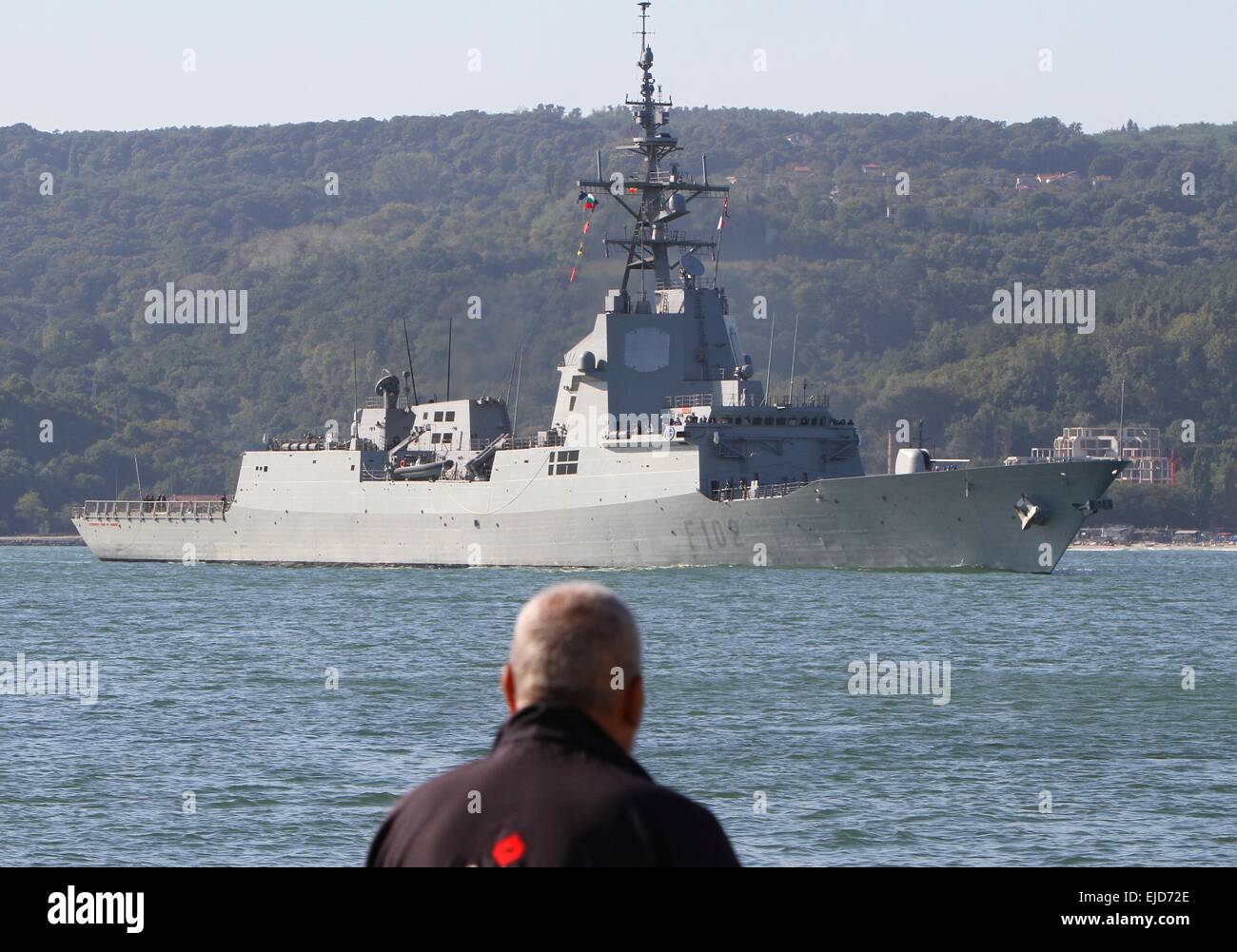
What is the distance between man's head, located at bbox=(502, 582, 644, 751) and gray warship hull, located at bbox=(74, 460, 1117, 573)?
3905cm

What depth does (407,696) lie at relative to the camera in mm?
24766

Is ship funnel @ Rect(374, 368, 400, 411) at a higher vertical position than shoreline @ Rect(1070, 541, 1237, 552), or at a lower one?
higher

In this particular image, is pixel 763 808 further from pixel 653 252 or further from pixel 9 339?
pixel 9 339

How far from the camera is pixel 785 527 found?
45469mm

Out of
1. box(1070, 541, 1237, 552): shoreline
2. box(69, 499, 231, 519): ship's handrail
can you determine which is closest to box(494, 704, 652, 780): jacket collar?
box(69, 499, 231, 519): ship's handrail

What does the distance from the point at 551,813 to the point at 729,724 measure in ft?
60.1

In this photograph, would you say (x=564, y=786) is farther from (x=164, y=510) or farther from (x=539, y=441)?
(x=164, y=510)

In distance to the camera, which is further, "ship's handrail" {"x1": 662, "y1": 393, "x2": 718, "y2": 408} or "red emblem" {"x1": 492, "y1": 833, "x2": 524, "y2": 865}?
"ship's handrail" {"x1": 662, "y1": 393, "x2": 718, "y2": 408}

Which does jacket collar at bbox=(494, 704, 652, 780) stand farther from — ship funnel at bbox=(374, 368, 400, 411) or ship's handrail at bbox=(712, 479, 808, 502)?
ship funnel at bbox=(374, 368, 400, 411)

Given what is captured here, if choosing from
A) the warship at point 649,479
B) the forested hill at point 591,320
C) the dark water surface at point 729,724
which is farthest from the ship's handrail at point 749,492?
the forested hill at point 591,320

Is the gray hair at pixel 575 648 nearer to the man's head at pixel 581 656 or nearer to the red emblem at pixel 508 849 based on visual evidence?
the man's head at pixel 581 656

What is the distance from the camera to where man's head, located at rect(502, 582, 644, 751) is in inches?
157
